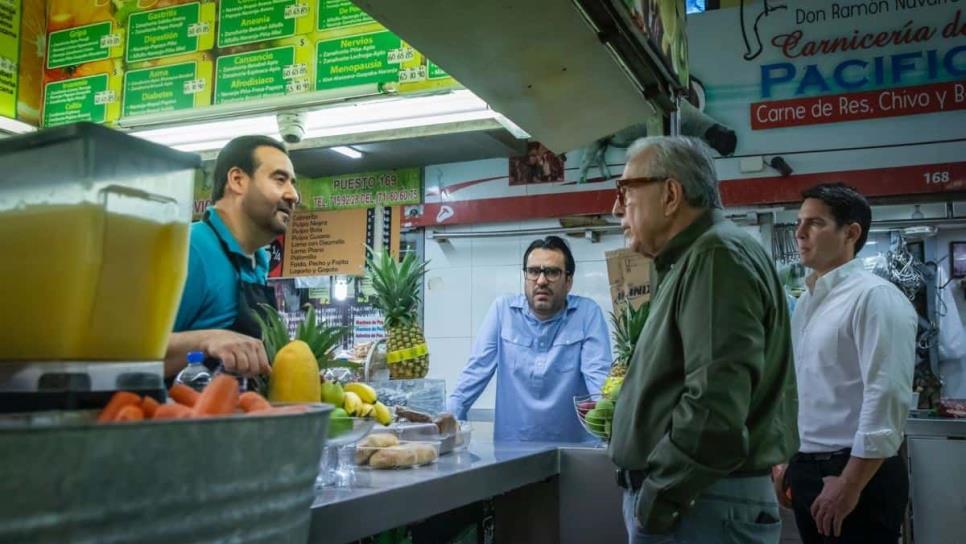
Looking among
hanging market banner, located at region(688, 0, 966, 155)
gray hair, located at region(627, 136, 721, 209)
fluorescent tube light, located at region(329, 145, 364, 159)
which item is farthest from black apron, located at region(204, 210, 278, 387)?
hanging market banner, located at region(688, 0, 966, 155)

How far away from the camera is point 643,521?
201 cm

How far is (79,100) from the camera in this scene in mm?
4531

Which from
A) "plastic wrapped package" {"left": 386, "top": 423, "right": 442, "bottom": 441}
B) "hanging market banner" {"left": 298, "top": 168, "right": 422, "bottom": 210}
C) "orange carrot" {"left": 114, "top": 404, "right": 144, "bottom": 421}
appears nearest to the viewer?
"orange carrot" {"left": 114, "top": 404, "right": 144, "bottom": 421}

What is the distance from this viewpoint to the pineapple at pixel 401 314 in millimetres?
3240

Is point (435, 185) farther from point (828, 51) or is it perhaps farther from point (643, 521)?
point (643, 521)

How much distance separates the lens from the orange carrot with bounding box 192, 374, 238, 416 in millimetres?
952

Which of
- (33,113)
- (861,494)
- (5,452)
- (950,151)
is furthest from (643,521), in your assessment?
(950,151)

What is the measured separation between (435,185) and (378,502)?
5.51 metres

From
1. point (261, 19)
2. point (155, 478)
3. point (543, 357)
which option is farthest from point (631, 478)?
point (261, 19)

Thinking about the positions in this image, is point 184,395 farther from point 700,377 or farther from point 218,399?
point 700,377

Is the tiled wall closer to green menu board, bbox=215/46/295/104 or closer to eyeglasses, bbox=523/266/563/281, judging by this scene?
eyeglasses, bbox=523/266/563/281

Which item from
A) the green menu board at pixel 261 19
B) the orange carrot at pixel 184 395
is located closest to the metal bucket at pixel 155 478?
the orange carrot at pixel 184 395

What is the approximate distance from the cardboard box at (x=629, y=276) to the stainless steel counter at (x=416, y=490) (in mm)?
3168

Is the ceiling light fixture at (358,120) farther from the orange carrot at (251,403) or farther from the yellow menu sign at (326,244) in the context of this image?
the yellow menu sign at (326,244)
